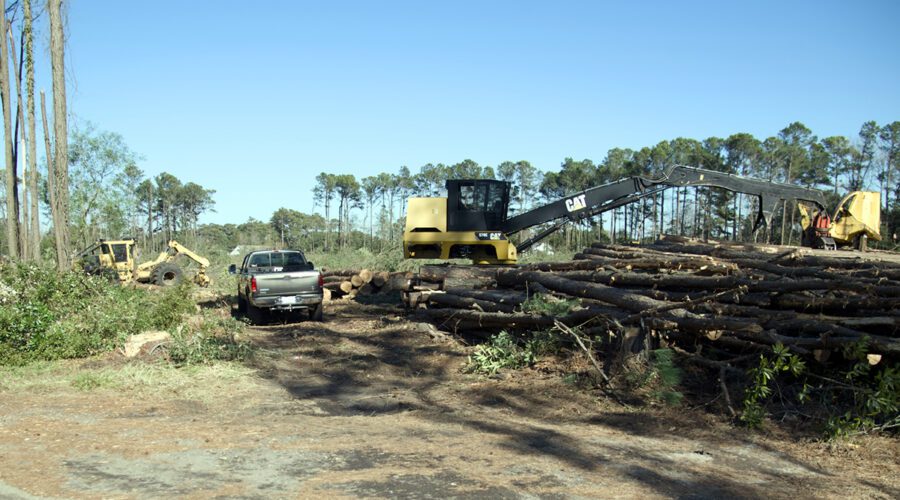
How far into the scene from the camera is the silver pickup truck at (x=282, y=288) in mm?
15000

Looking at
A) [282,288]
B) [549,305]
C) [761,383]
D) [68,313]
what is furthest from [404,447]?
[282,288]

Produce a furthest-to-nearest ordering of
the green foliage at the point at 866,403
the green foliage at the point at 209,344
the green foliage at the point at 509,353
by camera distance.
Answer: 1. the green foliage at the point at 209,344
2. the green foliage at the point at 509,353
3. the green foliage at the point at 866,403

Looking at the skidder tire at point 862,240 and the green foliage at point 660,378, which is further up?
the skidder tire at point 862,240

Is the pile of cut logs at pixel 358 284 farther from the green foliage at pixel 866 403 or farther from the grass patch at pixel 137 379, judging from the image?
the green foliage at pixel 866 403

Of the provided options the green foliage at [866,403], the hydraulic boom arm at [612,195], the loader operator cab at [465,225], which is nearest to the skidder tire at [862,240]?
the hydraulic boom arm at [612,195]

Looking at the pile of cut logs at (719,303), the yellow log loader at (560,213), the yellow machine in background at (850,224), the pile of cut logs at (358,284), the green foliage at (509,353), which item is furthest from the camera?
the pile of cut logs at (358,284)

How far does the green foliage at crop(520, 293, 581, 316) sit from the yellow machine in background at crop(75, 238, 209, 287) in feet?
71.0

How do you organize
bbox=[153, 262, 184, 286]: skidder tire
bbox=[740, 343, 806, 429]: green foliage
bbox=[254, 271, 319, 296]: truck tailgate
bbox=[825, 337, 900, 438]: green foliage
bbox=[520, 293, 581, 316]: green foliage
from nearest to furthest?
bbox=[825, 337, 900, 438]: green foliage, bbox=[740, 343, 806, 429]: green foliage, bbox=[520, 293, 581, 316]: green foliage, bbox=[254, 271, 319, 296]: truck tailgate, bbox=[153, 262, 184, 286]: skidder tire

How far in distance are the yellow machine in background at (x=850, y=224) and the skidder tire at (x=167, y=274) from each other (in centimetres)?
2405

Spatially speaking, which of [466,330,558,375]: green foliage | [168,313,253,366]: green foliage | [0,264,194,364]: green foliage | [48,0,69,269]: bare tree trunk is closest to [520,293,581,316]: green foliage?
[466,330,558,375]: green foliage

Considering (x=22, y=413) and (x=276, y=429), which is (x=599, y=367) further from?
(x=22, y=413)

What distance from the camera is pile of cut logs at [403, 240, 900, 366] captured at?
7.54 metres

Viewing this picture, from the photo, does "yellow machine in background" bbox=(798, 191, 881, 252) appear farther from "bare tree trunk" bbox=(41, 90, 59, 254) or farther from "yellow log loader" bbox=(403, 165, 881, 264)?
"bare tree trunk" bbox=(41, 90, 59, 254)

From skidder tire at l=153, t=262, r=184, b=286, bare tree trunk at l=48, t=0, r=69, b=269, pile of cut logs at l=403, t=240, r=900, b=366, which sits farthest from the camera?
skidder tire at l=153, t=262, r=184, b=286
